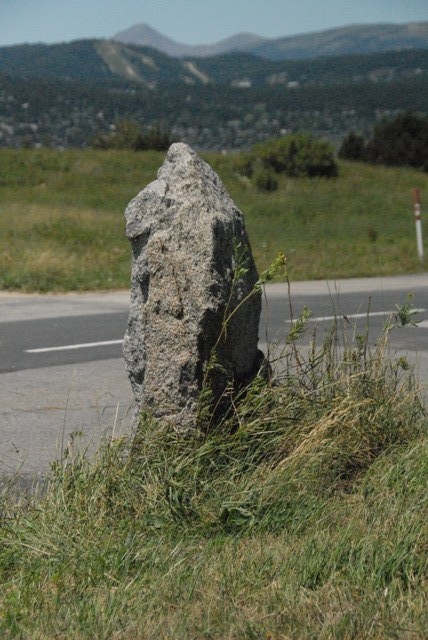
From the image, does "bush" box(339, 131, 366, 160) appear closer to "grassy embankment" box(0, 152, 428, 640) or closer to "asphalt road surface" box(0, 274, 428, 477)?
"asphalt road surface" box(0, 274, 428, 477)

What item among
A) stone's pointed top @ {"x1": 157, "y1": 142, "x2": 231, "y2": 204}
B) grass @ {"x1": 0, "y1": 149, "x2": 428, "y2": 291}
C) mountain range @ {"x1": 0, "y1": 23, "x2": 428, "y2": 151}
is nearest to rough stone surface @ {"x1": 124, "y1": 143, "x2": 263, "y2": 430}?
stone's pointed top @ {"x1": 157, "y1": 142, "x2": 231, "y2": 204}

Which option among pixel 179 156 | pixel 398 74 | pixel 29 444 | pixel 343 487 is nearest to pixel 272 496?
pixel 343 487

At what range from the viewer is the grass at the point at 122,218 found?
18875 mm

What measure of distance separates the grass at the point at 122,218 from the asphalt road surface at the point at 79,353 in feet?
3.50

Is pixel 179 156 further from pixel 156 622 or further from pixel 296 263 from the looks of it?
pixel 296 263

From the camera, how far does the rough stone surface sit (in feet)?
17.5

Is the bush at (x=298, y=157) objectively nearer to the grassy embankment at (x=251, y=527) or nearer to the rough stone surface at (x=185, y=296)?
the grassy embankment at (x=251, y=527)

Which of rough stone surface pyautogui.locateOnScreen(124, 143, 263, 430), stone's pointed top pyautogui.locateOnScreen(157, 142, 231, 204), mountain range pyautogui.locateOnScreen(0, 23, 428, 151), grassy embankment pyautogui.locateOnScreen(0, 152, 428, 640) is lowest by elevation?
mountain range pyautogui.locateOnScreen(0, 23, 428, 151)

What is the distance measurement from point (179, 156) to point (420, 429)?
5.64ft

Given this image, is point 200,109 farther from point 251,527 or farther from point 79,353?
point 251,527

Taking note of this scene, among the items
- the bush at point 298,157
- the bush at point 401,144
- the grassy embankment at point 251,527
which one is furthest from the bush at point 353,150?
the grassy embankment at point 251,527

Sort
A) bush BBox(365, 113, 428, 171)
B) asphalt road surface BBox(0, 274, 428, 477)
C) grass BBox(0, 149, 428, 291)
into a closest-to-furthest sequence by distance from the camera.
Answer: asphalt road surface BBox(0, 274, 428, 477), grass BBox(0, 149, 428, 291), bush BBox(365, 113, 428, 171)

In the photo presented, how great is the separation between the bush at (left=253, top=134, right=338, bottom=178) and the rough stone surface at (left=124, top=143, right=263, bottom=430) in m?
39.0

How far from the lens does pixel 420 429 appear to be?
5.89 m
